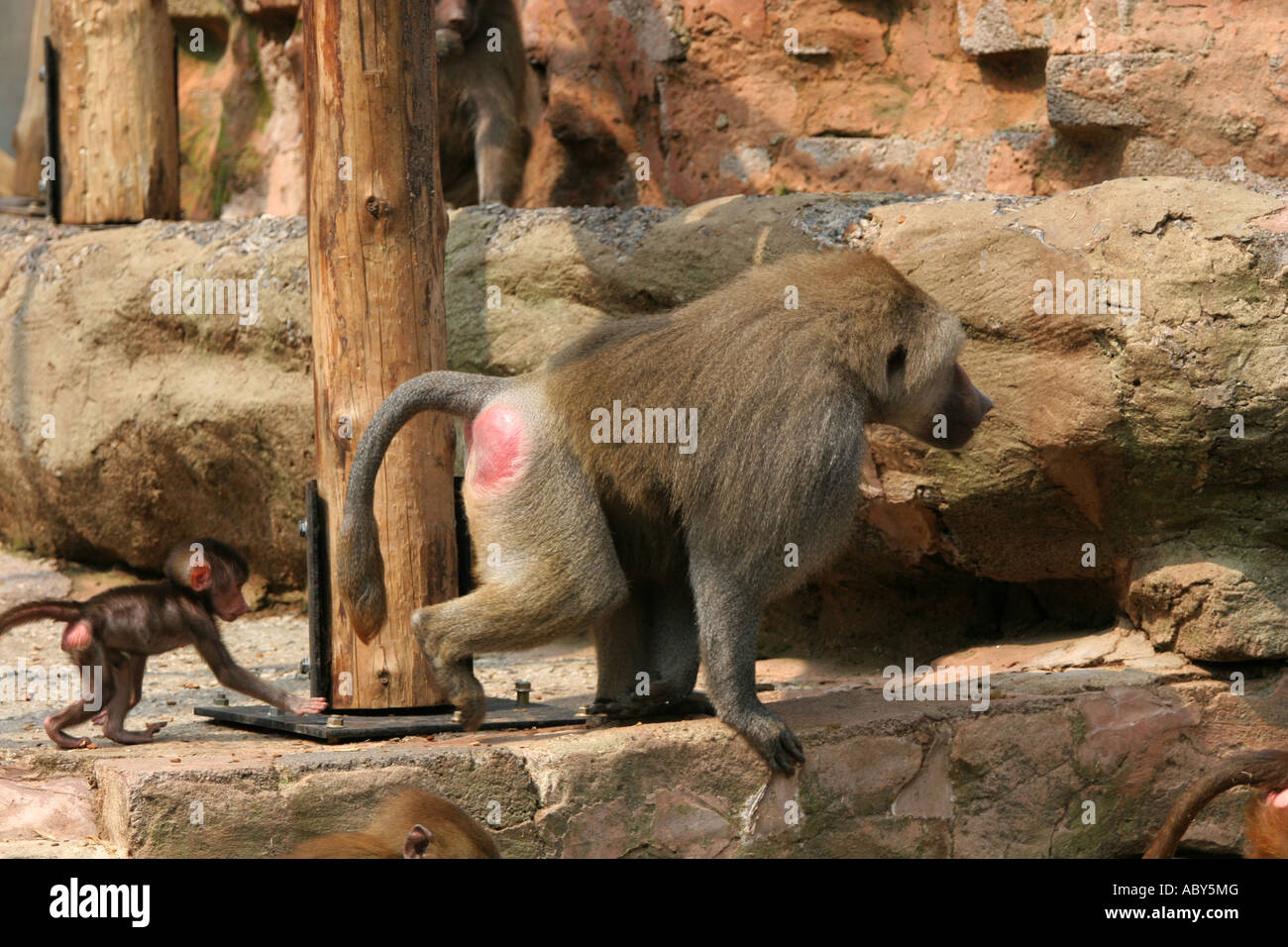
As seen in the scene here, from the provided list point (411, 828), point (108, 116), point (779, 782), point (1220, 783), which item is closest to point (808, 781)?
point (779, 782)

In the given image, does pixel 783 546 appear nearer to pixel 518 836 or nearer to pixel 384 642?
pixel 518 836

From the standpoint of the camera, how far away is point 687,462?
4465 millimetres

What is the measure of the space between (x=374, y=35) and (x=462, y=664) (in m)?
1.97

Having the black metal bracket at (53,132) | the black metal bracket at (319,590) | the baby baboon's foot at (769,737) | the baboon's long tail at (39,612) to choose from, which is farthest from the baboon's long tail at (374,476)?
the black metal bracket at (53,132)

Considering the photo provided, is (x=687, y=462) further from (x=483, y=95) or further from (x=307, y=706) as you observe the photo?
(x=483, y=95)

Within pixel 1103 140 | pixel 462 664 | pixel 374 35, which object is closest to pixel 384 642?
pixel 462 664

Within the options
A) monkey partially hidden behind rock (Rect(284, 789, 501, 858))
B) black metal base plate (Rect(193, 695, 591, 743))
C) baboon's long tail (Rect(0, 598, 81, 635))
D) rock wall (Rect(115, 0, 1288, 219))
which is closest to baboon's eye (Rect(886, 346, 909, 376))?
black metal base plate (Rect(193, 695, 591, 743))

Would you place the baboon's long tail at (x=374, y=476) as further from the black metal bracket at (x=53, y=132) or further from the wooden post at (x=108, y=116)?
the black metal bracket at (x=53, y=132)

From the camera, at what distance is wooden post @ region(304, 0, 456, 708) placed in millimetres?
4988

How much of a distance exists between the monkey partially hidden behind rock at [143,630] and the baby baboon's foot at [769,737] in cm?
141

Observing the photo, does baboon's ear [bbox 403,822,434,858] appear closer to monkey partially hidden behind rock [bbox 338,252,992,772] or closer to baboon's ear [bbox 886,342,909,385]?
monkey partially hidden behind rock [bbox 338,252,992,772]

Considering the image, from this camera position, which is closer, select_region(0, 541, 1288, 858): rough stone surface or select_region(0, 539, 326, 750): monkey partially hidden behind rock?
select_region(0, 541, 1288, 858): rough stone surface

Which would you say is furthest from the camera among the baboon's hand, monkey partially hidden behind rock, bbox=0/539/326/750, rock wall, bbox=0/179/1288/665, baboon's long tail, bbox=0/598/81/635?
rock wall, bbox=0/179/1288/665

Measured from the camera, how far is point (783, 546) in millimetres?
4430
